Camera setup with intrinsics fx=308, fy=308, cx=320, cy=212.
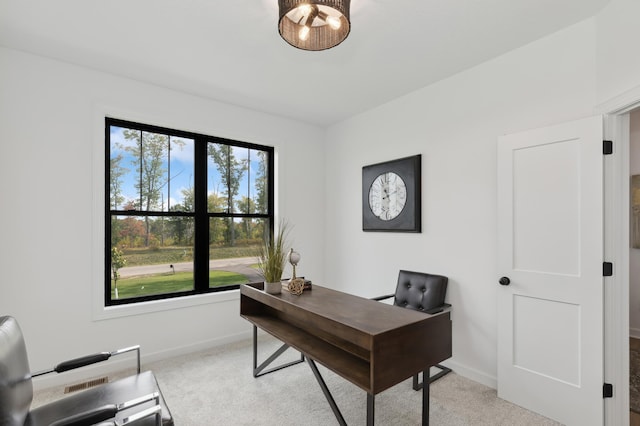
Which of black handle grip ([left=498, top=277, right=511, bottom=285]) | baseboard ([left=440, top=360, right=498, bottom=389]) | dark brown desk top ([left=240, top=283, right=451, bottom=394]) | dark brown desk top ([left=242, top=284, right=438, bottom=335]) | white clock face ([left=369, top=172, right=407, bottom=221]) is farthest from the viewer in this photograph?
white clock face ([left=369, top=172, right=407, bottom=221])

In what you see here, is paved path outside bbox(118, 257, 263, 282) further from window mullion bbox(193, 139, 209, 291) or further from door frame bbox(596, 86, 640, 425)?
door frame bbox(596, 86, 640, 425)

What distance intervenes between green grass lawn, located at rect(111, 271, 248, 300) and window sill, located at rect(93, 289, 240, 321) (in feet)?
0.55

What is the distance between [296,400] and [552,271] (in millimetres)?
2119

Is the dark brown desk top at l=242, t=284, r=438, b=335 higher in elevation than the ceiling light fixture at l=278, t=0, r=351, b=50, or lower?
lower

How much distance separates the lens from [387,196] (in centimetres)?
351

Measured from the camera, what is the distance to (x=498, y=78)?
2604mm

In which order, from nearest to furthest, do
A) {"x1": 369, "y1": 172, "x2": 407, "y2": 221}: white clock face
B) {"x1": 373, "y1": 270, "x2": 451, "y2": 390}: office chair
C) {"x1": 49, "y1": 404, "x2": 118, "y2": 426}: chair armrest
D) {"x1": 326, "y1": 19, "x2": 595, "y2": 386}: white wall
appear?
A: {"x1": 49, "y1": 404, "x2": 118, "y2": 426}: chair armrest < {"x1": 326, "y1": 19, "x2": 595, "y2": 386}: white wall < {"x1": 373, "y1": 270, "x2": 451, "y2": 390}: office chair < {"x1": 369, "y1": 172, "x2": 407, "y2": 221}: white clock face

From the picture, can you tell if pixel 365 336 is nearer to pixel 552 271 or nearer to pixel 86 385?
pixel 552 271

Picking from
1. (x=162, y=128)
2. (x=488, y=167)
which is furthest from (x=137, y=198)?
(x=488, y=167)

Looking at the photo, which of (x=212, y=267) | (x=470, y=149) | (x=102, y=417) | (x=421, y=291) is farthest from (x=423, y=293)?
(x=102, y=417)

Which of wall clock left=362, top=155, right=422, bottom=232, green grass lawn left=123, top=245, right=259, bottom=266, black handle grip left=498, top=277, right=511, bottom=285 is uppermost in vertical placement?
wall clock left=362, top=155, right=422, bottom=232

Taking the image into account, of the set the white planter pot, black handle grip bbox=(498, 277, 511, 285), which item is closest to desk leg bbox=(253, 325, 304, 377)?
the white planter pot

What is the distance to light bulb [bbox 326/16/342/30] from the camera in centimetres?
171

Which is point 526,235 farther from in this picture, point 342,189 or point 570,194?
point 342,189
